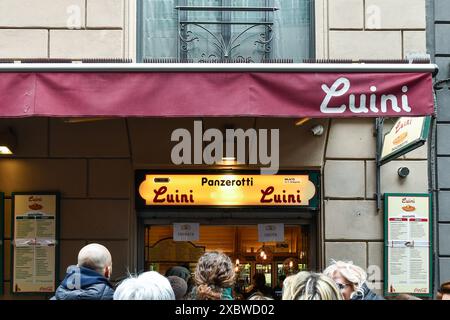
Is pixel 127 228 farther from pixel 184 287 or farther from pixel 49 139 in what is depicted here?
pixel 184 287

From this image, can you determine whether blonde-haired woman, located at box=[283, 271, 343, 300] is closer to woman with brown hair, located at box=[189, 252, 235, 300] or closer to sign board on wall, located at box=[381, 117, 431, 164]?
woman with brown hair, located at box=[189, 252, 235, 300]

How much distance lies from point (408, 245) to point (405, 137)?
1626 mm

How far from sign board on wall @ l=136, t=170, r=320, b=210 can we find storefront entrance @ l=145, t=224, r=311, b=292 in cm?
35

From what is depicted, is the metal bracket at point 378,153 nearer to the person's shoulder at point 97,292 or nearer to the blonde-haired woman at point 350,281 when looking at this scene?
the blonde-haired woman at point 350,281

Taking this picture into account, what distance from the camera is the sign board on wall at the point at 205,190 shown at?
8641 millimetres

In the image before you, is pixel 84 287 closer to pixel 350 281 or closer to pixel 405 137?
pixel 350 281

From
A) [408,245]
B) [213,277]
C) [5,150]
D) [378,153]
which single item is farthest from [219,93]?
[408,245]

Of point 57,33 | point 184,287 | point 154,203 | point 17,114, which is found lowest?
point 184,287

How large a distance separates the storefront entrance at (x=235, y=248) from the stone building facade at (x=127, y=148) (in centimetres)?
26

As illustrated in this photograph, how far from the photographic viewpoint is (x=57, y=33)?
28.5 feet

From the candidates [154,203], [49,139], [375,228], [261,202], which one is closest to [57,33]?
[49,139]
